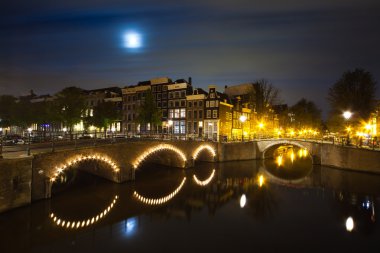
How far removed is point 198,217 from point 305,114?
7046 cm

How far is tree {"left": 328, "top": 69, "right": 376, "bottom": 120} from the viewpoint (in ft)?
122

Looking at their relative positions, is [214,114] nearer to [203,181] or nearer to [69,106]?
[203,181]

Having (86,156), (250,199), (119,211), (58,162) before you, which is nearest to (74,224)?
(119,211)

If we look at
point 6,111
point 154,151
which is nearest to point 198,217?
point 154,151

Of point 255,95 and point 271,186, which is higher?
point 255,95

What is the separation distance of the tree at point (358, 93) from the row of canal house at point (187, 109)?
1545cm

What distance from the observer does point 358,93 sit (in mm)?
37625

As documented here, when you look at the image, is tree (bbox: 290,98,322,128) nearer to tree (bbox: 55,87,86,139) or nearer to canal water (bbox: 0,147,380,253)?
canal water (bbox: 0,147,380,253)

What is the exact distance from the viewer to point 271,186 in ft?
79.0

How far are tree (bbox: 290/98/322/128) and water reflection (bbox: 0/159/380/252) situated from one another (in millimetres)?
51810

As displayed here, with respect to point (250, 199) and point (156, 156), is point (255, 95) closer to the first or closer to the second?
point (156, 156)

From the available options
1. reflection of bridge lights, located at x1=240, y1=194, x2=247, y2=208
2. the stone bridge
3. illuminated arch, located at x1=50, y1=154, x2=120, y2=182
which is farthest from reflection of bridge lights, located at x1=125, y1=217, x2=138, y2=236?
reflection of bridge lights, located at x1=240, y1=194, x2=247, y2=208

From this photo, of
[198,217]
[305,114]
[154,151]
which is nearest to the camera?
[198,217]

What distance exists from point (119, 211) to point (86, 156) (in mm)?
5532
